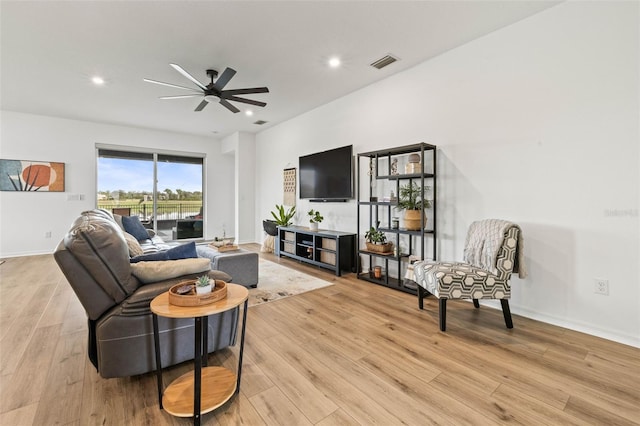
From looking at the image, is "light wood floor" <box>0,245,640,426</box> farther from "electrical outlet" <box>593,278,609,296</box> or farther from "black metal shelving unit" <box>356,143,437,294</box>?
"black metal shelving unit" <box>356,143,437,294</box>

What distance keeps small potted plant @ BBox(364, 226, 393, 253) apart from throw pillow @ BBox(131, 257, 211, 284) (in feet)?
7.67

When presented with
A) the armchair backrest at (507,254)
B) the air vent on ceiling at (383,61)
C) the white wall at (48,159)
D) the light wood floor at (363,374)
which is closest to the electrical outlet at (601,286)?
the light wood floor at (363,374)

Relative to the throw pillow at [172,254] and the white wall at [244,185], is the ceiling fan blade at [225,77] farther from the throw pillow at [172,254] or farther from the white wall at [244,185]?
the white wall at [244,185]

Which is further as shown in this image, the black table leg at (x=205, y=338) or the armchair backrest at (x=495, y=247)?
the armchair backrest at (x=495, y=247)

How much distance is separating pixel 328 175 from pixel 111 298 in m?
3.65

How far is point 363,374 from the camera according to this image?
5.80ft

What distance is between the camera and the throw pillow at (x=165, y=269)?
5.69 ft

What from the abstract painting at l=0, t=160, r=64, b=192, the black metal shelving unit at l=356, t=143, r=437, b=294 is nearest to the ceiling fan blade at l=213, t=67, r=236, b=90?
the black metal shelving unit at l=356, t=143, r=437, b=294

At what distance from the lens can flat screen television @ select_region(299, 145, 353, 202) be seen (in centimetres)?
444

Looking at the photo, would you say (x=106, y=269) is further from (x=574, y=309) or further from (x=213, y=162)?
(x=213, y=162)

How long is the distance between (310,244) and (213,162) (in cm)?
446

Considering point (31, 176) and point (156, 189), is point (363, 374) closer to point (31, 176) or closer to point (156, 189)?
point (156, 189)

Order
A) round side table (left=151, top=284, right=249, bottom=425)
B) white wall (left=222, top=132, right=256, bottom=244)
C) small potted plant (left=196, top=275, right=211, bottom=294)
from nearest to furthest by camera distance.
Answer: round side table (left=151, top=284, right=249, bottom=425)
small potted plant (left=196, top=275, right=211, bottom=294)
white wall (left=222, top=132, right=256, bottom=244)

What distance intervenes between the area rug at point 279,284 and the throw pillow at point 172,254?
115 cm
